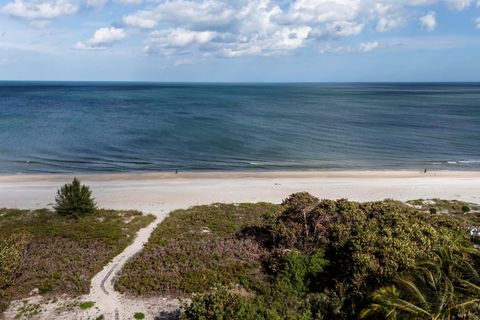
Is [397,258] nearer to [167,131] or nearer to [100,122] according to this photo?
[167,131]

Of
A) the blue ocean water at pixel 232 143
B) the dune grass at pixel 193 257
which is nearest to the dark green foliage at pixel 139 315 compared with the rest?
the dune grass at pixel 193 257

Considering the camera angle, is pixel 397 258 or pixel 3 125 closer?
pixel 397 258

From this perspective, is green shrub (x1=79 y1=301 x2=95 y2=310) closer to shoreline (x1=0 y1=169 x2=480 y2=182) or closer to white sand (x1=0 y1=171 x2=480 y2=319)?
white sand (x1=0 y1=171 x2=480 y2=319)

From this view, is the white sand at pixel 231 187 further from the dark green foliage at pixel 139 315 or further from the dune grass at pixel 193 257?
the dark green foliage at pixel 139 315

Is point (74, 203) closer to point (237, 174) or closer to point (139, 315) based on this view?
point (139, 315)

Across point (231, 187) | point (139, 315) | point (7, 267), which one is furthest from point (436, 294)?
point (231, 187)

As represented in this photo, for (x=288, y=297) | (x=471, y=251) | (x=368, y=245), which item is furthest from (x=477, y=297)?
(x=288, y=297)
